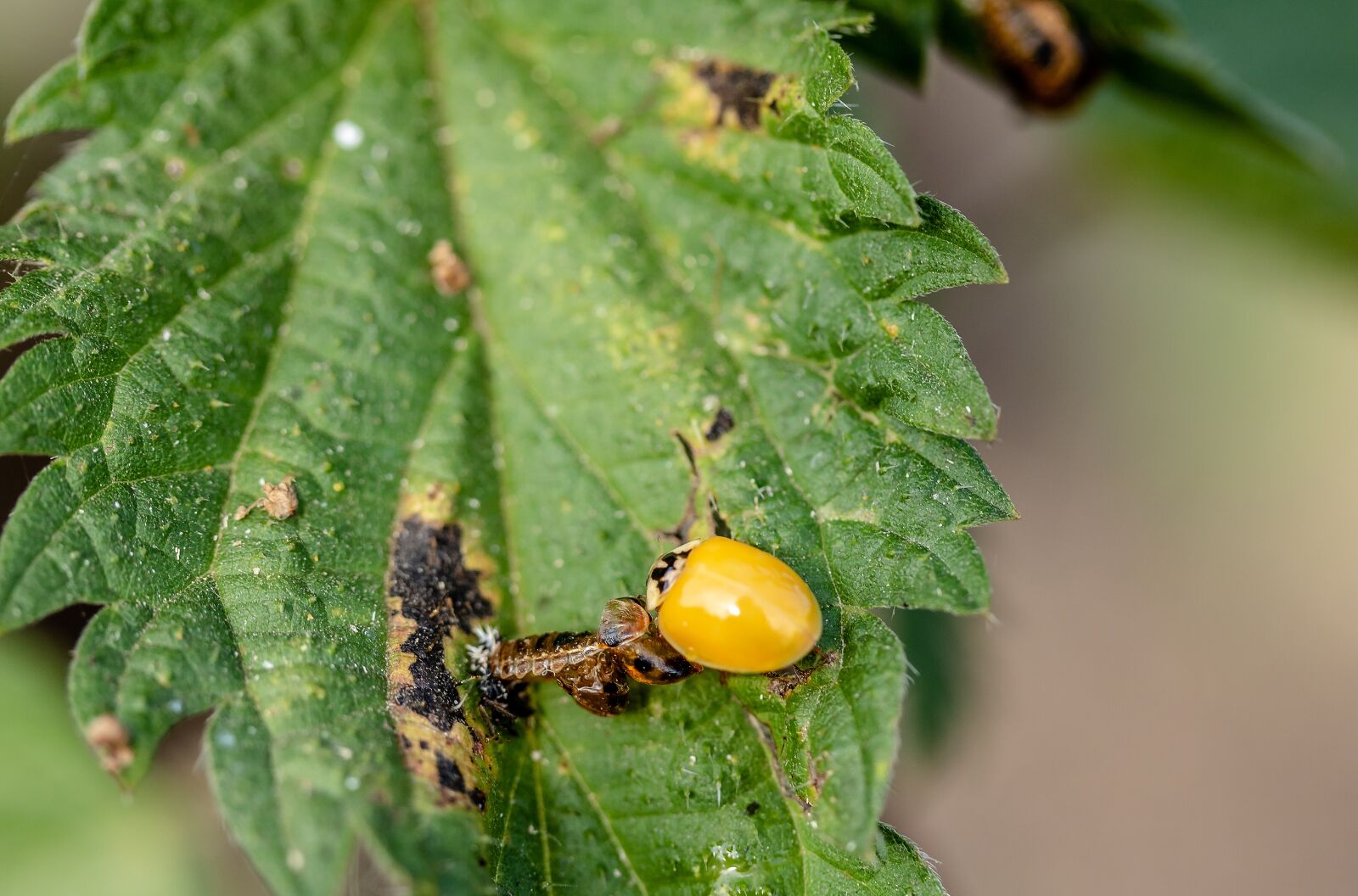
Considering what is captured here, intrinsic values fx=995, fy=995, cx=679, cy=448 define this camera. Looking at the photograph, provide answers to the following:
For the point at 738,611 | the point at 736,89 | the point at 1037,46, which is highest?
the point at 1037,46

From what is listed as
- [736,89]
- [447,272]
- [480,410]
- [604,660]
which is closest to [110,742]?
[604,660]

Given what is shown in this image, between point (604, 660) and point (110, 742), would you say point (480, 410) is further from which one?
point (110, 742)

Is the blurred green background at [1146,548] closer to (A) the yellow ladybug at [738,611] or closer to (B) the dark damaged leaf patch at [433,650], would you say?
(A) the yellow ladybug at [738,611]

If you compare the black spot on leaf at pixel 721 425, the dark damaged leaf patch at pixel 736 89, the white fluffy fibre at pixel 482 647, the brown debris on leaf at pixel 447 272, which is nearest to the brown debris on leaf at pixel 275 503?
the white fluffy fibre at pixel 482 647

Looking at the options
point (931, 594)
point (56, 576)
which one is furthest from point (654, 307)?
point (56, 576)

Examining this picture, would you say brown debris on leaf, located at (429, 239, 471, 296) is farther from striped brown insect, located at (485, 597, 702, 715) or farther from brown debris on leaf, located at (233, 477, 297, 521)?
striped brown insect, located at (485, 597, 702, 715)

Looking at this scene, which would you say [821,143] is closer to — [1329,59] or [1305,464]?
[1329,59]
